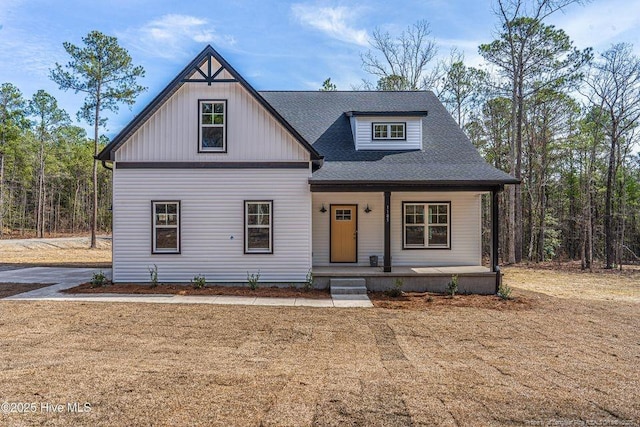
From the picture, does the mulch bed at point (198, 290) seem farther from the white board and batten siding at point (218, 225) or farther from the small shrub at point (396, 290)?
the small shrub at point (396, 290)

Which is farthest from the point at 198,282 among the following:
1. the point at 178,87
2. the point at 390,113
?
the point at 390,113

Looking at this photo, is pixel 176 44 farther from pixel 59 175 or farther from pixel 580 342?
pixel 59 175

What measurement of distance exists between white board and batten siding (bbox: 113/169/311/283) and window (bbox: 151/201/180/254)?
0.15m

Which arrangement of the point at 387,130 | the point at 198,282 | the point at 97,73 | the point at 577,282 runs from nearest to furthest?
1. the point at 198,282
2. the point at 387,130
3. the point at 577,282
4. the point at 97,73

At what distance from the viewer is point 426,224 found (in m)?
13.5

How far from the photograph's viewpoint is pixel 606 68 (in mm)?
19422

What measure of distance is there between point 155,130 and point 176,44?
3.79m

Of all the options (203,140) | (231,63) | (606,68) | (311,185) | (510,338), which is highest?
(606,68)

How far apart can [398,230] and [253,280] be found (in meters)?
5.25

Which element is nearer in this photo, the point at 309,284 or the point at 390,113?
the point at 309,284

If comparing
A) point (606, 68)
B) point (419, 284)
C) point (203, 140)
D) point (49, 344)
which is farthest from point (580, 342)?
point (606, 68)

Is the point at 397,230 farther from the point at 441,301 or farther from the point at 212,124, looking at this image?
the point at 212,124

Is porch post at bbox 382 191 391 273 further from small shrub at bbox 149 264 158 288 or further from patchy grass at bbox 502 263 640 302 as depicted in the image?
small shrub at bbox 149 264 158 288

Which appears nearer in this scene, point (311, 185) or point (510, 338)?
point (510, 338)
